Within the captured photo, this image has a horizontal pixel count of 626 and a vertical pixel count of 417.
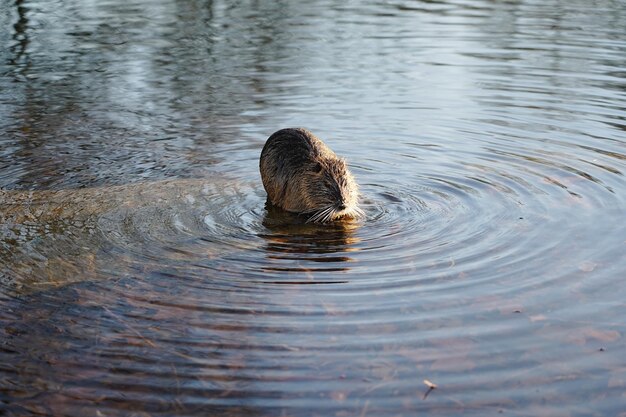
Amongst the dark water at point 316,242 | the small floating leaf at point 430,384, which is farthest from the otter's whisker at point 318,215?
the small floating leaf at point 430,384

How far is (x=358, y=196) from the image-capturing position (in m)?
7.54

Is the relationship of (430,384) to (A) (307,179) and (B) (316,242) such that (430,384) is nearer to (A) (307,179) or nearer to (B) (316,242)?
(B) (316,242)

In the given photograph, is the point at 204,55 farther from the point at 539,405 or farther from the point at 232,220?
the point at 539,405

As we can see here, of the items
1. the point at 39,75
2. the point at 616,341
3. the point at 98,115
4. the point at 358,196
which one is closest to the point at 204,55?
the point at 39,75

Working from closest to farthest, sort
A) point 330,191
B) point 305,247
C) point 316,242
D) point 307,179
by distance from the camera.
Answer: point 305,247 < point 316,242 < point 330,191 < point 307,179

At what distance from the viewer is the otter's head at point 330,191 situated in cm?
698

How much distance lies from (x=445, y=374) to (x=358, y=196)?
331cm

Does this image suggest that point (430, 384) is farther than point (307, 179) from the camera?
No

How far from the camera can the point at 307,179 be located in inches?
289

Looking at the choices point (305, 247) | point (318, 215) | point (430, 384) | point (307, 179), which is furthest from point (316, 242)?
point (430, 384)

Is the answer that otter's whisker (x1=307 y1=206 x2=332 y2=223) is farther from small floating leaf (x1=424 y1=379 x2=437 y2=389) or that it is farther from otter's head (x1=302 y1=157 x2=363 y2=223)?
small floating leaf (x1=424 y1=379 x2=437 y2=389)

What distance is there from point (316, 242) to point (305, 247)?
7.2 inches

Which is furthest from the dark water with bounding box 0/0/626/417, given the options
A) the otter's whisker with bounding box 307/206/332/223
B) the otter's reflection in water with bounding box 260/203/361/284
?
the otter's whisker with bounding box 307/206/332/223

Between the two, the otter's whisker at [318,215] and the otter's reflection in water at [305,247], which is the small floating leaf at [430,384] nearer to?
the otter's reflection in water at [305,247]
